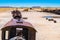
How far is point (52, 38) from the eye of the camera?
2398 cm

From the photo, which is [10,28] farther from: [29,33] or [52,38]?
[52,38]

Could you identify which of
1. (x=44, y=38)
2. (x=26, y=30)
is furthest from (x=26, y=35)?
(x=44, y=38)

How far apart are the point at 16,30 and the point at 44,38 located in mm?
10636

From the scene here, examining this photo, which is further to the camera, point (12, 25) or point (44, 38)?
point (44, 38)

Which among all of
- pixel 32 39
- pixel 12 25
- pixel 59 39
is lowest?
pixel 59 39

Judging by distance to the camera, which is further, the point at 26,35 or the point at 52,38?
the point at 52,38

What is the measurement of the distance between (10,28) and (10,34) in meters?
0.45

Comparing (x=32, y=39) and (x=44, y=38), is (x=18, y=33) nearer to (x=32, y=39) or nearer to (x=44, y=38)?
(x=32, y=39)

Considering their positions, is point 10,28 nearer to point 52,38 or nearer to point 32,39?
point 32,39

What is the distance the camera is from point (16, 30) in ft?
44.5

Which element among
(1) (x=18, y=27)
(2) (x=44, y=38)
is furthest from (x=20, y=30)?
(2) (x=44, y=38)

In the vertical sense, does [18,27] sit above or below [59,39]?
above

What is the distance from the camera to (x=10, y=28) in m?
13.5

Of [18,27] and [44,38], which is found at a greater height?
[18,27]
